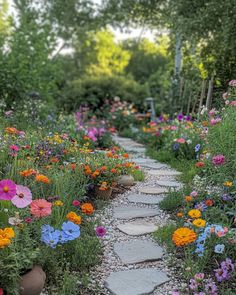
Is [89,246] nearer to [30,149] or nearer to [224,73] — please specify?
[30,149]

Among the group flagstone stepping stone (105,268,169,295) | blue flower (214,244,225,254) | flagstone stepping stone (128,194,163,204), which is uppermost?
blue flower (214,244,225,254)

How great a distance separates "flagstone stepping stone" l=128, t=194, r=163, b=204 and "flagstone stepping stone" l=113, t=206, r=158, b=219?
0.60ft

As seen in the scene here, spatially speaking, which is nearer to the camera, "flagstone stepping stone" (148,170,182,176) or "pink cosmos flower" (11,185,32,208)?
"pink cosmos flower" (11,185,32,208)

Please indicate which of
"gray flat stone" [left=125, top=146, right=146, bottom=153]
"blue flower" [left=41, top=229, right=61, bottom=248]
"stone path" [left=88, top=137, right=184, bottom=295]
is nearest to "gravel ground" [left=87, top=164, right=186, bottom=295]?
"stone path" [left=88, top=137, right=184, bottom=295]

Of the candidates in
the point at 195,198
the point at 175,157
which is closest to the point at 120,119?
the point at 175,157

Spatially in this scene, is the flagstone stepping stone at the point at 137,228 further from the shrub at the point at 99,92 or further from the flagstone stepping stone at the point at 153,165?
the shrub at the point at 99,92

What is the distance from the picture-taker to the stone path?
2.32 metres

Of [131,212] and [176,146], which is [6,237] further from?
[176,146]

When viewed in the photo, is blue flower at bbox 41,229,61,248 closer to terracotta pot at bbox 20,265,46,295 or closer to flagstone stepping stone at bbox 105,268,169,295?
terracotta pot at bbox 20,265,46,295

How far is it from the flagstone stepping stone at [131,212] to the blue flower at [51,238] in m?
1.12

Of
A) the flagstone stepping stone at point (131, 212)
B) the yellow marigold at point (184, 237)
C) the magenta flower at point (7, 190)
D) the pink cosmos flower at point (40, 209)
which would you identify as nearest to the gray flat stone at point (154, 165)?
the flagstone stepping stone at point (131, 212)

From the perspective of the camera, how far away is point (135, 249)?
9.04 ft

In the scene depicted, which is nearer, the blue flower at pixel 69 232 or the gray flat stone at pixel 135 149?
the blue flower at pixel 69 232

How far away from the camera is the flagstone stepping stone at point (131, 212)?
3371 mm
